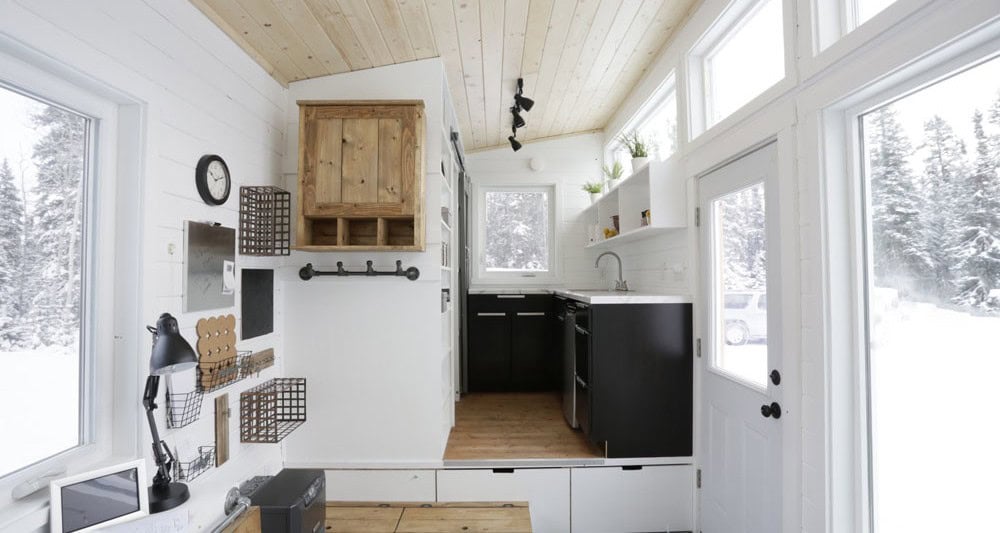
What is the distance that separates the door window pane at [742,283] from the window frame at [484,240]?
2451 mm

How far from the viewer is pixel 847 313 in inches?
61.4

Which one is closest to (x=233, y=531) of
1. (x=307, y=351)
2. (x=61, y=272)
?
(x=61, y=272)

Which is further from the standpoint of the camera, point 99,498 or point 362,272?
point 362,272

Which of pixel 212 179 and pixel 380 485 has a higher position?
pixel 212 179

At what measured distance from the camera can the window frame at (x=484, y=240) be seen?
4781 mm

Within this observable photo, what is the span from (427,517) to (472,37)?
2.64m

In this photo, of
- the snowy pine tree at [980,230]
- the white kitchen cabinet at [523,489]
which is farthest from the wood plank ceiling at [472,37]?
the white kitchen cabinet at [523,489]

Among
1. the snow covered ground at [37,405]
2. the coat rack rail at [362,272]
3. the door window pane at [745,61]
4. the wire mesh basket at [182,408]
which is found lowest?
the wire mesh basket at [182,408]

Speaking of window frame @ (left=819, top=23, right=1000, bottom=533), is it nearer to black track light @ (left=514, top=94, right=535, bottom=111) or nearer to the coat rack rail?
the coat rack rail

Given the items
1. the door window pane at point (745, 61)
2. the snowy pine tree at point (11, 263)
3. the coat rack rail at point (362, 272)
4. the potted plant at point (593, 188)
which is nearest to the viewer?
the snowy pine tree at point (11, 263)

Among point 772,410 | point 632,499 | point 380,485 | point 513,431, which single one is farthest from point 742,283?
point 380,485

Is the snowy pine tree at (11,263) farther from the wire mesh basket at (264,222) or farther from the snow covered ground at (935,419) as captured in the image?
the snow covered ground at (935,419)

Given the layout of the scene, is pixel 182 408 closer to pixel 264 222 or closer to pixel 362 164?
pixel 264 222

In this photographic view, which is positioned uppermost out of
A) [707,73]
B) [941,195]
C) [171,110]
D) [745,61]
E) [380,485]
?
[707,73]
